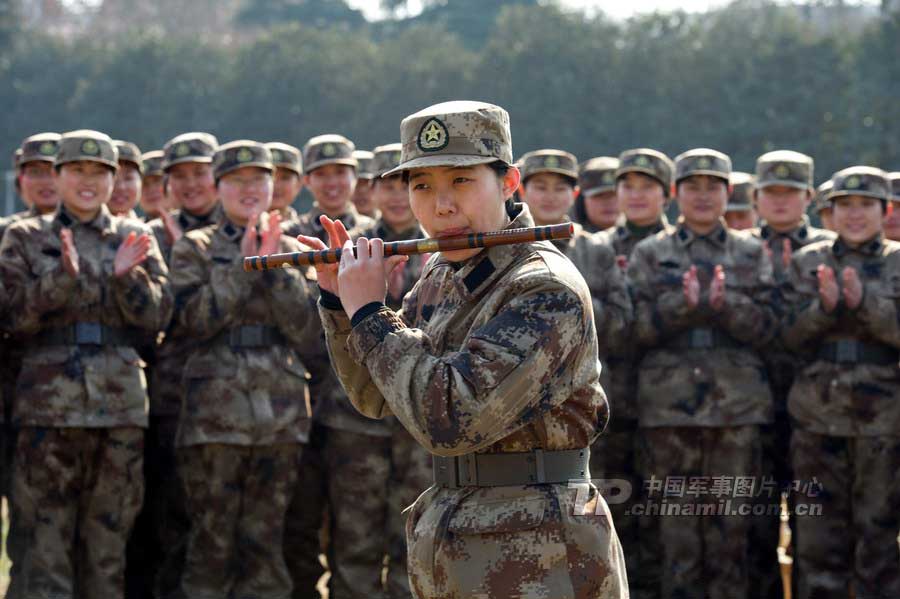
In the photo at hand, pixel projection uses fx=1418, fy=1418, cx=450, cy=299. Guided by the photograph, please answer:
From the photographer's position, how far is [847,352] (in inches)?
333

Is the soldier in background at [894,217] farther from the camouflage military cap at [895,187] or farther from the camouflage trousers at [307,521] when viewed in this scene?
the camouflage trousers at [307,521]

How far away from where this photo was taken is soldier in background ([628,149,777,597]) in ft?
28.1

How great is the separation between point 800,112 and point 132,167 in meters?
17.8

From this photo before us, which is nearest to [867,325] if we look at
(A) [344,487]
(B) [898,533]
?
(B) [898,533]

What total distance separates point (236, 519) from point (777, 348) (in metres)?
3.62

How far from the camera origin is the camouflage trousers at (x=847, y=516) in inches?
328

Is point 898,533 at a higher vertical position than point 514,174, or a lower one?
lower

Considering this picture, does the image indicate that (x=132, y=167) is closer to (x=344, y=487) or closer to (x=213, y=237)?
(x=213, y=237)

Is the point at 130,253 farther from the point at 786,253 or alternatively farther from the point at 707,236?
the point at 786,253

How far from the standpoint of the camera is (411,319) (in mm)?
4812

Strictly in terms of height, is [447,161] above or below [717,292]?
above

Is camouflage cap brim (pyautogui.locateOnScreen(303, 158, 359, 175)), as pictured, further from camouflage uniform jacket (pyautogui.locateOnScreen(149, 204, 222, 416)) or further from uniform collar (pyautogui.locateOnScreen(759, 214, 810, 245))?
uniform collar (pyautogui.locateOnScreen(759, 214, 810, 245))

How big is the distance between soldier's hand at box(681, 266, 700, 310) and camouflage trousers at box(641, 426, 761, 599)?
807 mm

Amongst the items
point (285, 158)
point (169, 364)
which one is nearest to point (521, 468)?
point (169, 364)
